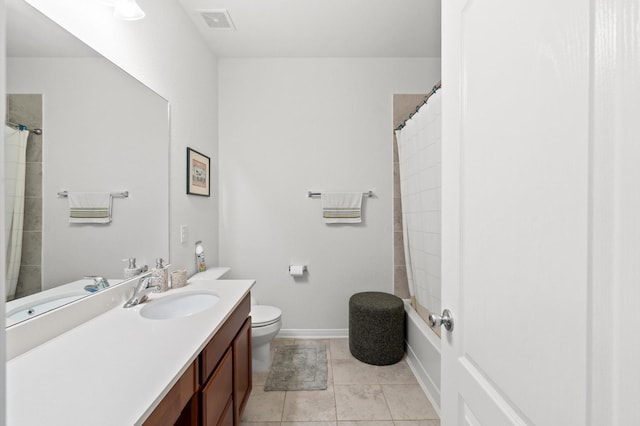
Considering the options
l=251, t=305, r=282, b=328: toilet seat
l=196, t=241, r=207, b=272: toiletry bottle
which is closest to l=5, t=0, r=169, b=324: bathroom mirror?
l=196, t=241, r=207, b=272: toiletry bottle

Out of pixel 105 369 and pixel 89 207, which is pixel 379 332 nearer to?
pixel 105 369

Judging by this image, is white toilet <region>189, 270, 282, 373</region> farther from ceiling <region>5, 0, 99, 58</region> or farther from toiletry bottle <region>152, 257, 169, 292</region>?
ceiling <region>5, 0, 99, 58</region>

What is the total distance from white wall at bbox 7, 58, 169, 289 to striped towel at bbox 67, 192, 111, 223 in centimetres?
2

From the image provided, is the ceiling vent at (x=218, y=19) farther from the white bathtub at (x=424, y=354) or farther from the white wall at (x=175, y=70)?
the white bathtub at (x=424, y=354)

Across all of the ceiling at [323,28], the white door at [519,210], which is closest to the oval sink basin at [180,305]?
the white door at [519,210]

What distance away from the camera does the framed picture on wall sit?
199cm

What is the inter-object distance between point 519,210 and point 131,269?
164cm

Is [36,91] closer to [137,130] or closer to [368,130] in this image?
[137,130]

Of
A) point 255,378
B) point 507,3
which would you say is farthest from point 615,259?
point 255,378

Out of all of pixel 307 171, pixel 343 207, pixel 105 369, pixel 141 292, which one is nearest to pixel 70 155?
pixel 141 292

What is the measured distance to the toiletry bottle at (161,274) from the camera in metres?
1.49

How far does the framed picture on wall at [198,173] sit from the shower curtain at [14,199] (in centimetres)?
107

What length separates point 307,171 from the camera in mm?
2582

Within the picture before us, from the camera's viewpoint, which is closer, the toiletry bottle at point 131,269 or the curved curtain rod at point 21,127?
the curved curtain rod at point 21,127
